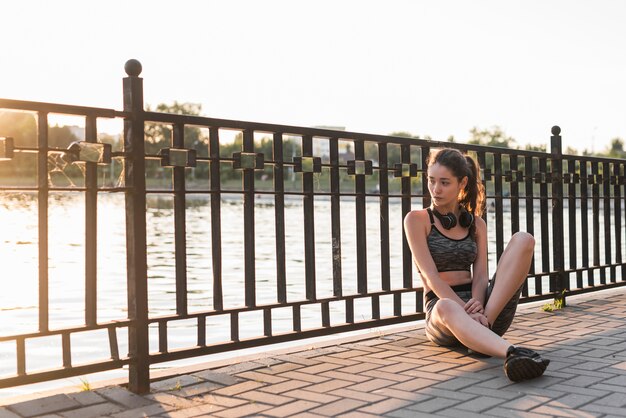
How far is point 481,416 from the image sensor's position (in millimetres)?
3518

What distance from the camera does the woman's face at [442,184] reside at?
16.5ft

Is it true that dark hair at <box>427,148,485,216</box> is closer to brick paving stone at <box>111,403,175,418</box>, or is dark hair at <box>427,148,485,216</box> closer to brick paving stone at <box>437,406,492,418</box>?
brick paving stone at <box>437,406,492,418</box>

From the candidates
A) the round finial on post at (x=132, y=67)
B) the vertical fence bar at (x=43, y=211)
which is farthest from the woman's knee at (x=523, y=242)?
the vertical fence bar at (x=43, y=211)

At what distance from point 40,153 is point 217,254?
1.24m

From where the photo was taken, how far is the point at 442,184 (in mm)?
5051

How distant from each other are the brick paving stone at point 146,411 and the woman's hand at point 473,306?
197 cm

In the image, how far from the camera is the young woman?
4.81 meters

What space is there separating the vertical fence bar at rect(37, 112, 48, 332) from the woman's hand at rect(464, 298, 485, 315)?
2.47 m

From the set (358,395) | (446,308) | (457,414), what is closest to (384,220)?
(446,308)

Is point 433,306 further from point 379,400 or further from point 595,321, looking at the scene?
point 595,321

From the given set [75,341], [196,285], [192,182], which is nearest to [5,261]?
[196,285]

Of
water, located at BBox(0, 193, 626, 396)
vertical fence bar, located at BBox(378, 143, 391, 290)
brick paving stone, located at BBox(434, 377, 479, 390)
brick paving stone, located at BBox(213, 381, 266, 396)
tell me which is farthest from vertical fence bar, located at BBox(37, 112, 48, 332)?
vertical fence bar, located at BBox(378, 143, 391, 290)

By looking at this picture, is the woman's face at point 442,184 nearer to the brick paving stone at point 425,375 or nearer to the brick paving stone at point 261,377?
the brick paving stone at point 425,375

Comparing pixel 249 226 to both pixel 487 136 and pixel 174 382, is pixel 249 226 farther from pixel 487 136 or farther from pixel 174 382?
pixel 487 136
